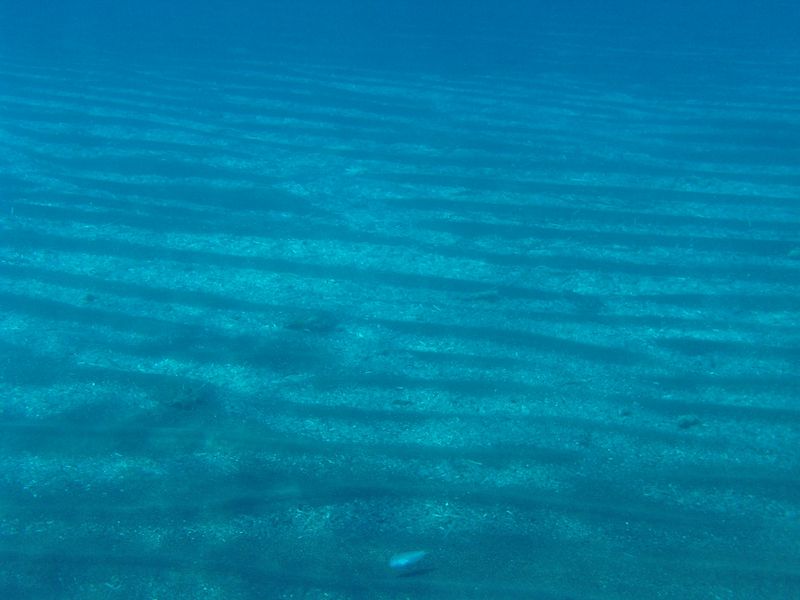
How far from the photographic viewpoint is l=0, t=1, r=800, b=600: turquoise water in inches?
116

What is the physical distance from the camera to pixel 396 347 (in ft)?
14.5

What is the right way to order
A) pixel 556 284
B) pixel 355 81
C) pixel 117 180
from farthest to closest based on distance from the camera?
pixel 355 81 → pixel 117 180 → pixel 556 284

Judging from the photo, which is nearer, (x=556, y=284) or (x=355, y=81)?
(x=556, y=284)

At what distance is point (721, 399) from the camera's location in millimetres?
3938

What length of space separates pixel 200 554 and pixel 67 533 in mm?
650

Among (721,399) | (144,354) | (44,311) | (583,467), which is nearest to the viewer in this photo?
(583,467)

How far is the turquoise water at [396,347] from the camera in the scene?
9.68 feet

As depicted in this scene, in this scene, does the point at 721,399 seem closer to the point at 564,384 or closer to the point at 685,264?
the point at 564,384

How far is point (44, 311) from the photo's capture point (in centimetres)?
479

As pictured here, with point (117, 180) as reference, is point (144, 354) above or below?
below

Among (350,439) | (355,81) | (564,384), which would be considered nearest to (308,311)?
(350,439)

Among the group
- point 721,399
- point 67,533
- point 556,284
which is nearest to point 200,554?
point 67,533

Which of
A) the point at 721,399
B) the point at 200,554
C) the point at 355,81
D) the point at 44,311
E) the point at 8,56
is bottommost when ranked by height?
the point at 200,554

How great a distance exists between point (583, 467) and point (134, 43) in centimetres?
1329
